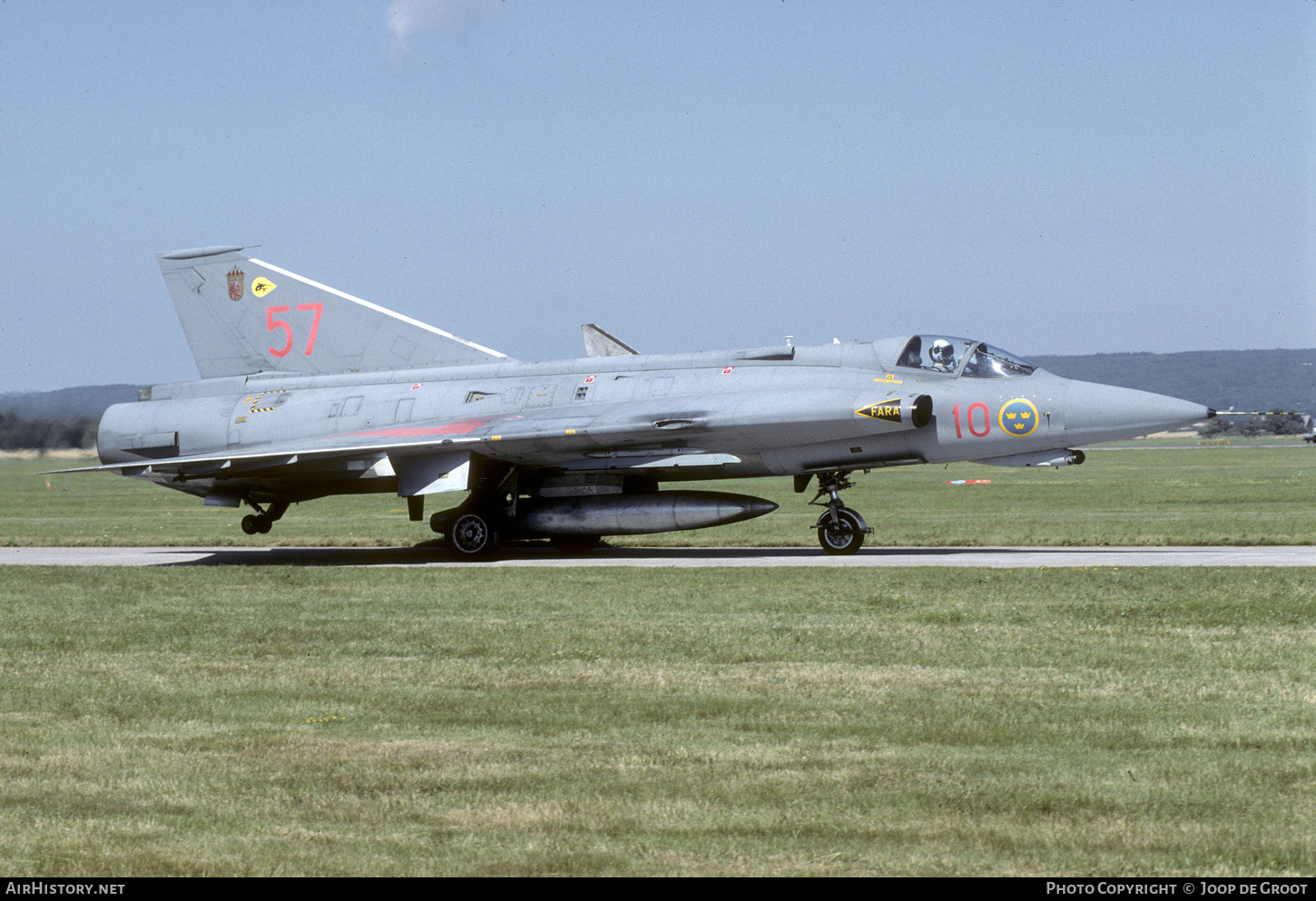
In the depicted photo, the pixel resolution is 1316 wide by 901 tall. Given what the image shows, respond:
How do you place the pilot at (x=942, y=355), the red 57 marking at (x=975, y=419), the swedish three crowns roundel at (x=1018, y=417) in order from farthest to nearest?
the pilot at (x=942, y=355), the red 57 marking at (x=975, y=419), the swedish three crowns roundel at (x=1018, y=417)

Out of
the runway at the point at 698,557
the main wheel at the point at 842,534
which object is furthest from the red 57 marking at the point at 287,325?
the main wheel at the point at 842,534

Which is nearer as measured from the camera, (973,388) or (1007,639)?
(1007,639)

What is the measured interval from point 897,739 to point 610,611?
18.8 ft

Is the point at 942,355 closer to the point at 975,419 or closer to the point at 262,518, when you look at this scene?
the point at 975,419

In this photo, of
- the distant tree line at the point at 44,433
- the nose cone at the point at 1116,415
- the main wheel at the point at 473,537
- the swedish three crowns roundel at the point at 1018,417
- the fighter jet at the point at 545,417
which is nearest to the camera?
the nose cone at the point at 1116,415

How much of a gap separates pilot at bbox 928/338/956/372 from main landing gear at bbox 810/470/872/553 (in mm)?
2094

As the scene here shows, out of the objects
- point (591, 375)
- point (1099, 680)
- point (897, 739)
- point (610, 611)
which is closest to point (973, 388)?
point (591, 375)

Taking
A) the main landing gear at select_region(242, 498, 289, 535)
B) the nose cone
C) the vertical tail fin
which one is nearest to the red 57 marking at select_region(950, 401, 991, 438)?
the nose cone

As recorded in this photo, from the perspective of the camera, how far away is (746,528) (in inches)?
1036

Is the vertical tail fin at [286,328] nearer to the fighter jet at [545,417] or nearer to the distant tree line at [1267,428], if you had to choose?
the fighter jet at [545,417]

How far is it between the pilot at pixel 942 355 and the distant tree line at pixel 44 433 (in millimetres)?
31049

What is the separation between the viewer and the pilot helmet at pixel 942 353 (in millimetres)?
18641

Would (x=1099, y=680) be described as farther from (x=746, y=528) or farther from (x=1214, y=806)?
(x=746, y=528)

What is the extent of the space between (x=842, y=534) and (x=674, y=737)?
1245 centimetres
